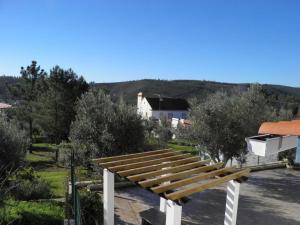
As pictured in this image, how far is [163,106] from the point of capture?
73.6 metres

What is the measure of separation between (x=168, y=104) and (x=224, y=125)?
61670 millimetres

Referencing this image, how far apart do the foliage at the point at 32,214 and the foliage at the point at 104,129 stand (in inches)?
141

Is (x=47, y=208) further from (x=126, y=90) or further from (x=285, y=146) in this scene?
(x=126, y=90)

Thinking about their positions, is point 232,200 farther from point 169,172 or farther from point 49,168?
point 49,168

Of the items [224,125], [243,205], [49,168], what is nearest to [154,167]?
[243,205]

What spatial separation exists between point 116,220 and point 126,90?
77.5m

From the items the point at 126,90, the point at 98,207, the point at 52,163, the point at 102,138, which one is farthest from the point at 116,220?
the point at 126,90

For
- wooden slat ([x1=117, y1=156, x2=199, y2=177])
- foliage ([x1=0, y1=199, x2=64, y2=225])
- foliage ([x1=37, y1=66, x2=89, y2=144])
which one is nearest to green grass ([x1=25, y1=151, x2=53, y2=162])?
foliage ([x1=37, y1=66, x2=89, y2=144])

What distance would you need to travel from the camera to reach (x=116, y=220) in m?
9.70

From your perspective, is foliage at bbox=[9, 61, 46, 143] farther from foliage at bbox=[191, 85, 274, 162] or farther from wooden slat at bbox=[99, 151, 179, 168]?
wooden slat at bbox=[99, 151, 179, 168]

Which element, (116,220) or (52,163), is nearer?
(116,220)

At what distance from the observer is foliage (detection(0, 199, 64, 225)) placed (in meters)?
7.37

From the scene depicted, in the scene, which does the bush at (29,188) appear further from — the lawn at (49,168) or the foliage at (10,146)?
the lawn at (49,168)

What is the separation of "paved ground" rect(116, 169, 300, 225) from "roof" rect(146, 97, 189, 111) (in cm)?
5699
